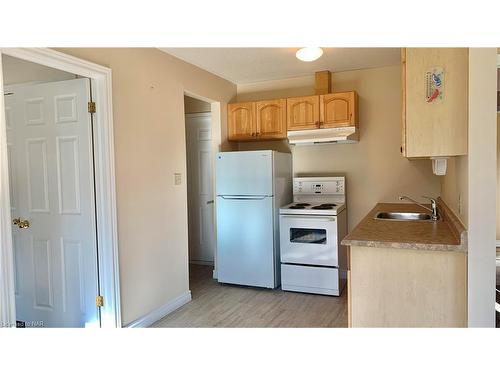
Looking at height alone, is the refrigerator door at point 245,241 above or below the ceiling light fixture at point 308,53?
below

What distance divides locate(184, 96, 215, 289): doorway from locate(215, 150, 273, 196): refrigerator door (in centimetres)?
84

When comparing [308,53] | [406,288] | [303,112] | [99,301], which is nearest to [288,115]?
[303,112]

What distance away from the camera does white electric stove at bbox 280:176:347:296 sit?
3.68 meters

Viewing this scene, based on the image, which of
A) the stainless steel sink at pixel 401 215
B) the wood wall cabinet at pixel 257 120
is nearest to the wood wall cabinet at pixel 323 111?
the wood wall cabinet at pixel 257 120

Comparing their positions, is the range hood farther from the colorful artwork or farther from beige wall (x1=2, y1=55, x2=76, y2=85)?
beige wall (x1=2, y1=55, x2=76, y2=85)

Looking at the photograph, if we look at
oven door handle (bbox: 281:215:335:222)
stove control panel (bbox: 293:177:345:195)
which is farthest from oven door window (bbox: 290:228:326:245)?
stove control panel (bbox: 293:177:345:195)

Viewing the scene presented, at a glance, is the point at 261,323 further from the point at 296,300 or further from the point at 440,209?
the point at 440,209

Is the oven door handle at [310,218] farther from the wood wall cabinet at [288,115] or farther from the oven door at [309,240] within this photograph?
the wood wall cabinet at [288,115]

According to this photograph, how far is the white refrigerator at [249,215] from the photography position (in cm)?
389

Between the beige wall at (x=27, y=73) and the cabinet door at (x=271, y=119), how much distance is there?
2.10m
